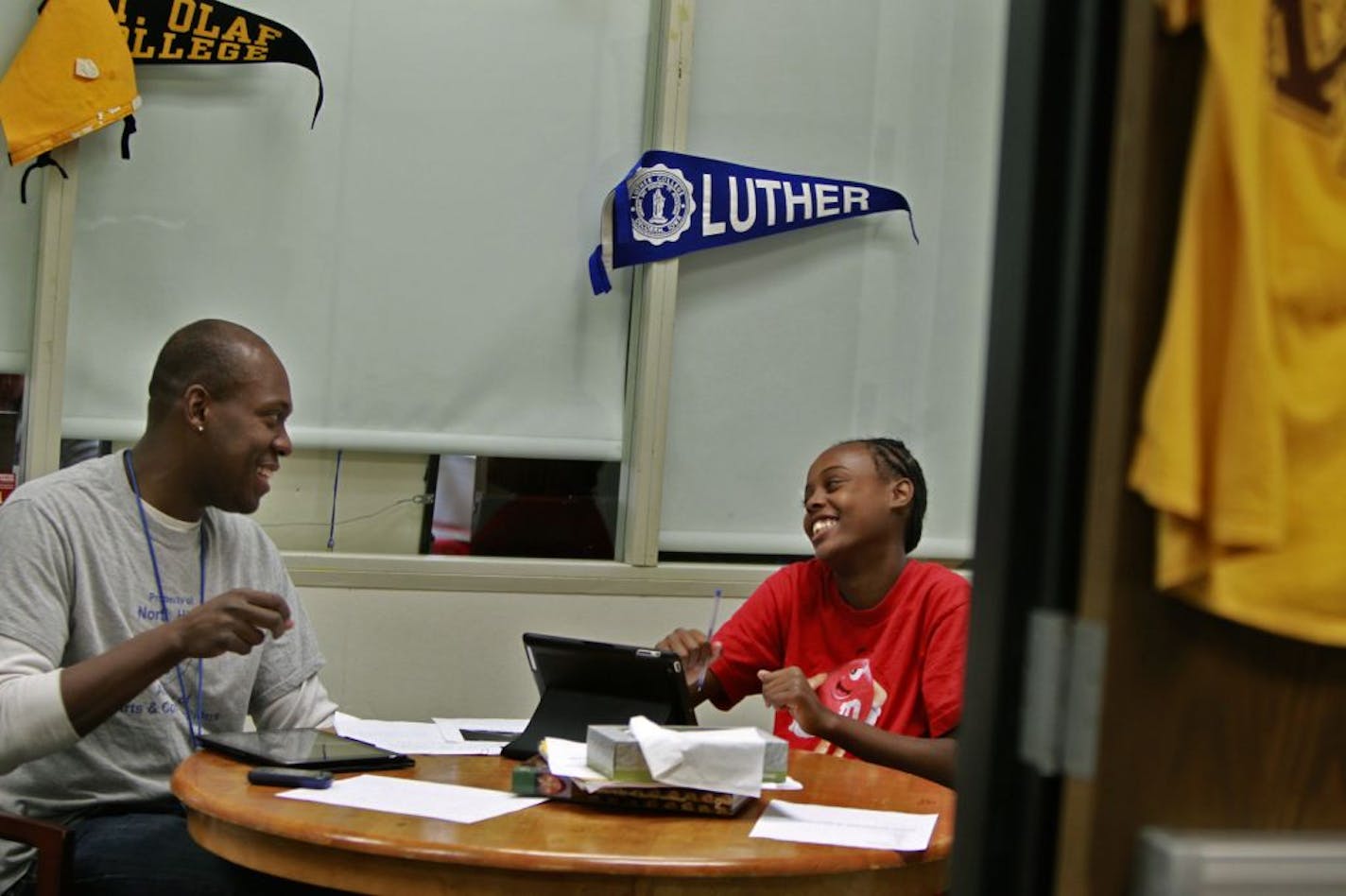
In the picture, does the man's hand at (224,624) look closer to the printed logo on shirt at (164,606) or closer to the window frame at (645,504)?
the printed logo on shirt at (164,606)

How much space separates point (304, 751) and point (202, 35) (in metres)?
2.01

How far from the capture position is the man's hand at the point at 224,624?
2.49 metres

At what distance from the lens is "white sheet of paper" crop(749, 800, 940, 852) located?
2.20 meters

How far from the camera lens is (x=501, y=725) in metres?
3.04

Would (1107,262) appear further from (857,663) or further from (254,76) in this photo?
(254,76)

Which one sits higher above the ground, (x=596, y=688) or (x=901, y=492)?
(x=901, y=492)

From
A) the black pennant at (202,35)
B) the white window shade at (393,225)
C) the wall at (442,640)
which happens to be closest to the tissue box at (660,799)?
the wall at (442,640)

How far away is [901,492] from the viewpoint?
10.9 feet

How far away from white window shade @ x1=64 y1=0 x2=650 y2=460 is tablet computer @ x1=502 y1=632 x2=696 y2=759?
1.46 meters

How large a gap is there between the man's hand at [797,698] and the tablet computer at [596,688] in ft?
0.49

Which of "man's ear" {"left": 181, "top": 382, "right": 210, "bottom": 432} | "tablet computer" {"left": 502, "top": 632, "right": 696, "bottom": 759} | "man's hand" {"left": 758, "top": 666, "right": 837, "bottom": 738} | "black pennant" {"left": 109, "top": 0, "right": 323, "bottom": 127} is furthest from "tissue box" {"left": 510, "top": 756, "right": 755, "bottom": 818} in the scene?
"black pennant" {"left": 109, "top": 0, "right": 323, "bottom": 127}

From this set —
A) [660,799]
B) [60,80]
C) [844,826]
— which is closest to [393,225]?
[60,80]

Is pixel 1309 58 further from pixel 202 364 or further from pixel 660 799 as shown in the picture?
pixel 202 364

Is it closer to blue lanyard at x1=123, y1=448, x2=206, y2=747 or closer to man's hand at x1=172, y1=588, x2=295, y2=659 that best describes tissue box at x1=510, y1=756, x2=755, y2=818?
man's hand at x1=172, y1=588, x2=295, y2=659
